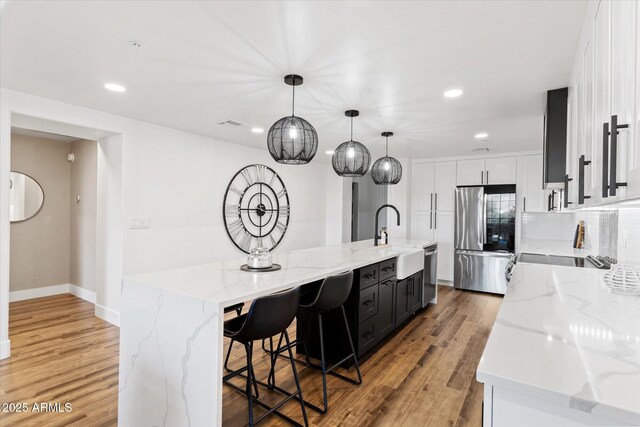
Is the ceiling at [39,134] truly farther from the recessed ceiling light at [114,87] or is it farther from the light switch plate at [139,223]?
the recessed ceiling light at [114,87]

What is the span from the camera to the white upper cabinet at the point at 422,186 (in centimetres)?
611

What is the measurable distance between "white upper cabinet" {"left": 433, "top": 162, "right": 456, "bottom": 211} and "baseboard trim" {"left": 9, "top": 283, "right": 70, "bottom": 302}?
633cm

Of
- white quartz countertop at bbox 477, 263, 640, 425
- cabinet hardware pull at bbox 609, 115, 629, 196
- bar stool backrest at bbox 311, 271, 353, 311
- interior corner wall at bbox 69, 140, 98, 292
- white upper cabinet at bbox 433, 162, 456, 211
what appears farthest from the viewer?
white upper cabinet at bbox 433, 162, 456, 211

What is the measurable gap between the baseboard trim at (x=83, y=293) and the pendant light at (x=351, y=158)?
160 inches

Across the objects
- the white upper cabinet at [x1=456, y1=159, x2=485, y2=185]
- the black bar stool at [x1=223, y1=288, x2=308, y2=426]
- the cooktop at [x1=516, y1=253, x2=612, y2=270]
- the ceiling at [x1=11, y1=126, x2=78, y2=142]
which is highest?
the ceiling at [x1=11, y1=126, x2=78, y2=142]

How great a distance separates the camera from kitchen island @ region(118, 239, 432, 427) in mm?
1584

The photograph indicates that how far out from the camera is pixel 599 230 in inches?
123

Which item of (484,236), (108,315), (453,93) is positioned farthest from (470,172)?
(108,315)

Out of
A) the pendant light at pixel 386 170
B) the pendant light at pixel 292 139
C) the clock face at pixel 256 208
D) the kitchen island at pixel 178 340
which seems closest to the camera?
the kitchen island at pixel 178 340

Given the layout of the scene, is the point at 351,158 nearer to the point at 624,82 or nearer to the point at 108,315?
the point at 624,82

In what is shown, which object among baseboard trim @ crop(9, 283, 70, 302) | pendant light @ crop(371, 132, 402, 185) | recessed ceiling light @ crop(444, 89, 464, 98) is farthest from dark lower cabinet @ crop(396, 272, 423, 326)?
baseboard trim @ crop(9, 283, 70, 302)

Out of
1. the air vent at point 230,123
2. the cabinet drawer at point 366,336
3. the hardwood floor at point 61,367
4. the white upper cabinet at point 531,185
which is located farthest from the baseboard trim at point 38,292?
the white upper cabinet at point 531,185

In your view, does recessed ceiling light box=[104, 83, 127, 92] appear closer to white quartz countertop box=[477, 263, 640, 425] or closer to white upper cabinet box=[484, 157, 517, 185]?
white quartz countertop box=[477, 263, 640, 425]

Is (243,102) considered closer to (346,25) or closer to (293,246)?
(346,25)
